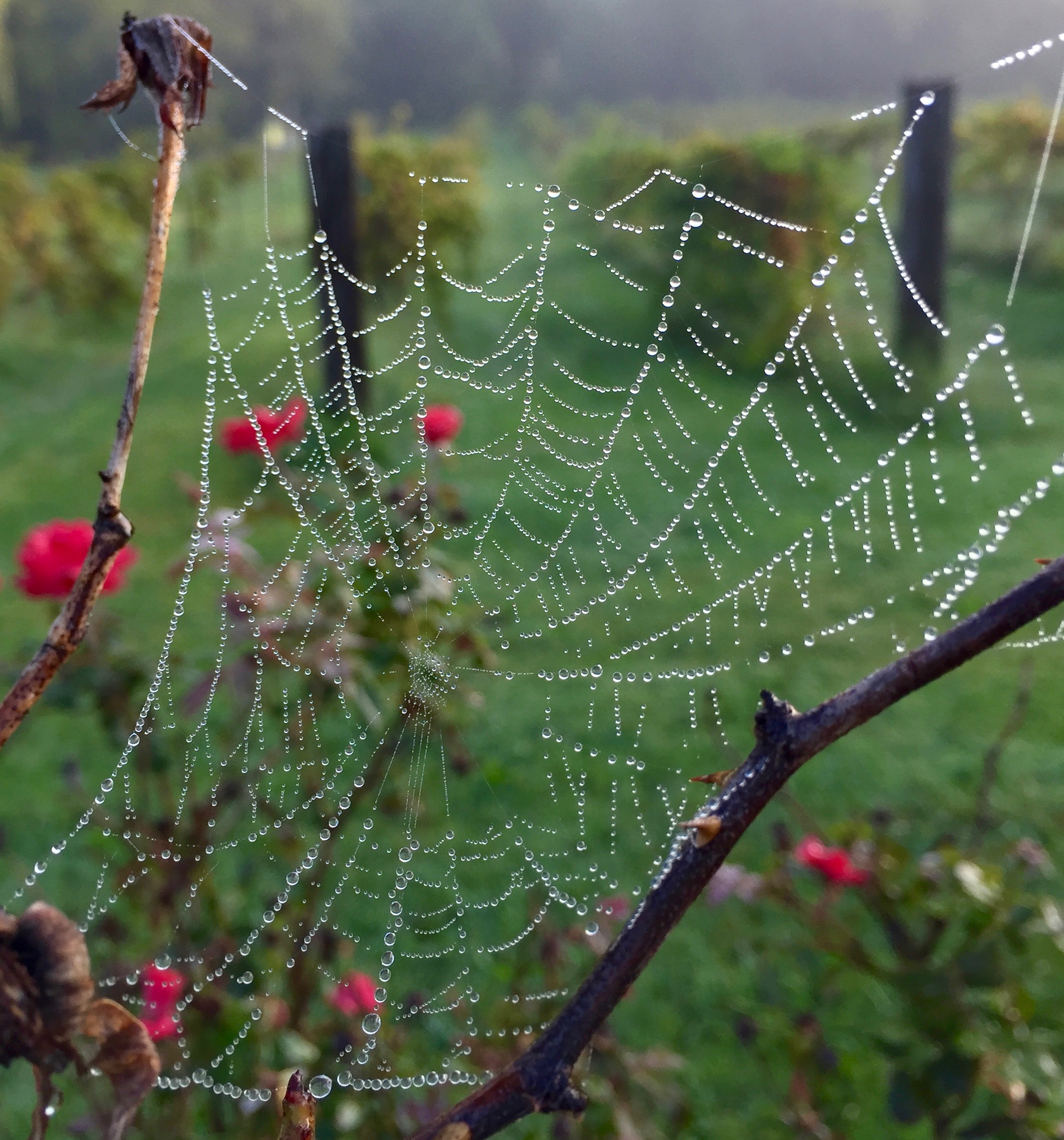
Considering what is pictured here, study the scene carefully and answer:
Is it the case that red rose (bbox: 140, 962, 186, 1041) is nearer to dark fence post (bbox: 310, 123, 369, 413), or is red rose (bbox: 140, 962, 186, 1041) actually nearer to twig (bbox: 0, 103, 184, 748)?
twig (bbox: 0, 103, 184, 748)

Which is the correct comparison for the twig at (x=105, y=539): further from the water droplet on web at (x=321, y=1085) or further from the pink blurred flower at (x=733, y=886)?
the pink blurred flower at (x=733, y=886)

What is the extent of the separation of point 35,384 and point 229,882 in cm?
482

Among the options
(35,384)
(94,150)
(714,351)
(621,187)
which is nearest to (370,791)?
(714,351)

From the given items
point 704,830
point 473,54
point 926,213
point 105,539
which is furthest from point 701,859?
point 473,54

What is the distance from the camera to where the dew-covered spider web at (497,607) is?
1.44 meters

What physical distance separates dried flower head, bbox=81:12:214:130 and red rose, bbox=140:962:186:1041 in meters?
0.97

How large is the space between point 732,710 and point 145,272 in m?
2.49

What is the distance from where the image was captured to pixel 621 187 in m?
8.27

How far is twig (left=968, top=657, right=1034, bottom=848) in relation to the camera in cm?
148

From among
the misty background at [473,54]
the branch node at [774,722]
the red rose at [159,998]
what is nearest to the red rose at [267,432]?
the red rose at [159,998]

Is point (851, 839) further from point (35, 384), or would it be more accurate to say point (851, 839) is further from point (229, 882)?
point (35, 384)

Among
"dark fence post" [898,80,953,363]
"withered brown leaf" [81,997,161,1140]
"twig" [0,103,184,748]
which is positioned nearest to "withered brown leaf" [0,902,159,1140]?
"withered brown leaf" [81,997,161,1140]

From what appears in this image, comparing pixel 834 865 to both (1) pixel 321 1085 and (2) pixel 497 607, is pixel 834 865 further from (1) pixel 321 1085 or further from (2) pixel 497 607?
(2) pixel 497 607

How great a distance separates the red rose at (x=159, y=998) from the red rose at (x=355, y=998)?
20 centimetres
